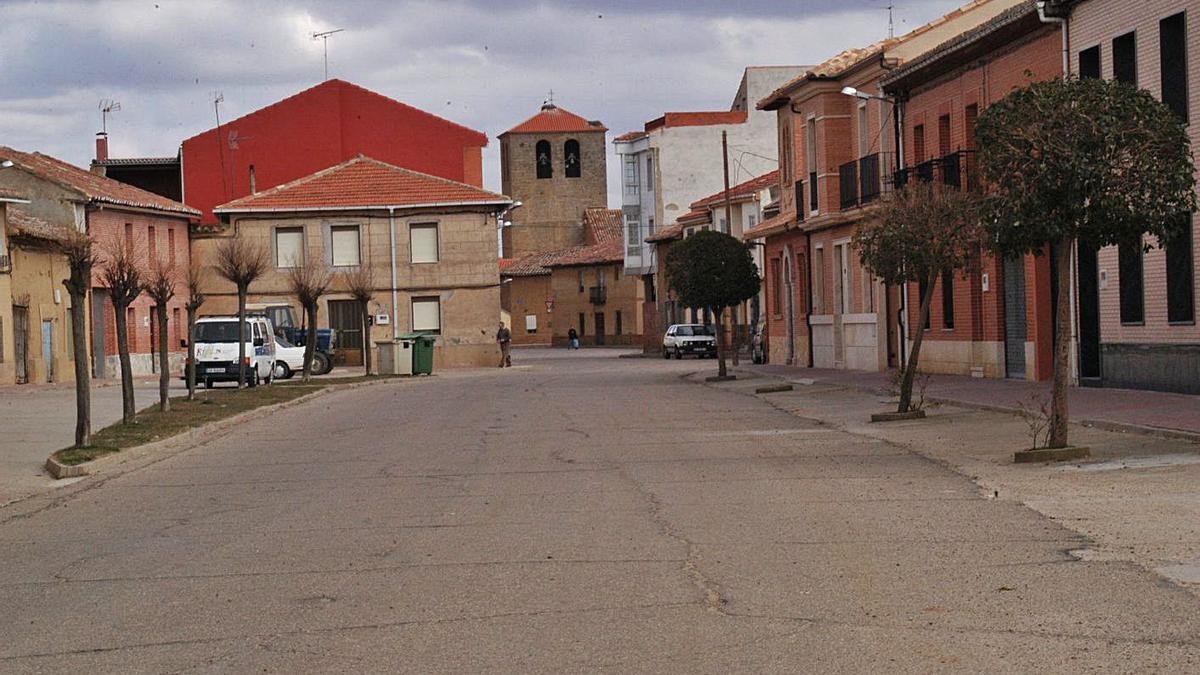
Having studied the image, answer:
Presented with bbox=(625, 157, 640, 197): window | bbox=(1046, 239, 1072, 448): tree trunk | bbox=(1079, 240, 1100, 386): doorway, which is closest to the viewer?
bbox=(1046, 239, 1072, 448): tree trunk

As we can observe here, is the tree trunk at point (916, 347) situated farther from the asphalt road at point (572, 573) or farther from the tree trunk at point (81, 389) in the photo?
the tree trunk at point (81, 389)

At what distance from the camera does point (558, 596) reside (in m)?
9.15

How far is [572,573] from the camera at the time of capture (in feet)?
32.7

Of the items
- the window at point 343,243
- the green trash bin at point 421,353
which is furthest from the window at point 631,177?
the green trash bin at point 421,353

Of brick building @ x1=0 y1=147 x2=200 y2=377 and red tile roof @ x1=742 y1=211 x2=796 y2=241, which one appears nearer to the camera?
red tile roof @ x1=742 y1=211 x2=796 y2=241

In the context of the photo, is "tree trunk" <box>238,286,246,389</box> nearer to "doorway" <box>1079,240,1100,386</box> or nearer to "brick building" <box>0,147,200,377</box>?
"brick building" <box>0,147,200,377</box>

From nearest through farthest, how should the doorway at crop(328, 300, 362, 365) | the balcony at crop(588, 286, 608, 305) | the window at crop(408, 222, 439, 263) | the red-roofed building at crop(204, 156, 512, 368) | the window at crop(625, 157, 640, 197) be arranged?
the red-roofed building at crop(204, 156, 512, 368) → the window at crop(408, 222, 439, 263) → the doorway at crop(328, 300, 362, 365) → the window at crop(625, 157, 640, 197) → the balcony at crop(588, 286, 608, 305)

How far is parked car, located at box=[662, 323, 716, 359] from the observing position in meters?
68.8

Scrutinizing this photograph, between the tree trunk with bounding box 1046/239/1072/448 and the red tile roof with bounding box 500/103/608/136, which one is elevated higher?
the red tile roof with bounding box 500/103/608/136

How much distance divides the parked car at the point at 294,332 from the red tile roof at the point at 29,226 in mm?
7268

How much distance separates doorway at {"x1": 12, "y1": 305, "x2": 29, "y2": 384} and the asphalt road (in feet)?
95.2

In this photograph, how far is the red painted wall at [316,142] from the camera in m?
67.7

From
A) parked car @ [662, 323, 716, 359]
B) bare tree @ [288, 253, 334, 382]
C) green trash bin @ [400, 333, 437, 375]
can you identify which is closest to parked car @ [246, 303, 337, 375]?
bare tree @ [288, 253, 334, 382]

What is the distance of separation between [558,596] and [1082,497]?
226 inches
